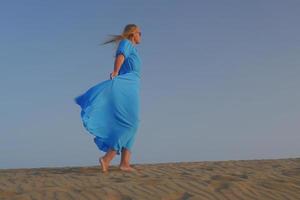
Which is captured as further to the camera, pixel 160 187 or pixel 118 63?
pixel 118 63

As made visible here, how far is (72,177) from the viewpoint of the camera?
7.78 meters

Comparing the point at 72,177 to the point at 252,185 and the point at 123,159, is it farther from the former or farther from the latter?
the point at 252,185

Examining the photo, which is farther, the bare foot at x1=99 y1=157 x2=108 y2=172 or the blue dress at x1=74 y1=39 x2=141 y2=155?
the blue dress at x1=74 y1=39 x2=141 y2=155

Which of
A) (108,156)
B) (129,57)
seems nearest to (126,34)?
(129,57)

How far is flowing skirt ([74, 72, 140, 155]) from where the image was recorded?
28.8 ft

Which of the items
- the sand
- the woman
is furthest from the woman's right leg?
the sand

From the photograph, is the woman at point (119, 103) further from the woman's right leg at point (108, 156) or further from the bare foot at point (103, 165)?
the bare foot at point (103, 165)

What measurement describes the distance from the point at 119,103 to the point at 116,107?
0.08 m

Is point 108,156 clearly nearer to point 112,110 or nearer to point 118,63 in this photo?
point 112,110

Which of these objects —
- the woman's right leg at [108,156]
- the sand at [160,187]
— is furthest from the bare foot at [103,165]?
the sand at [160,187]

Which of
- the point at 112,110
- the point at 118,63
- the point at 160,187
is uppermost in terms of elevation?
the point at 118,63

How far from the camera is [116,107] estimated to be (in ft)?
29.1

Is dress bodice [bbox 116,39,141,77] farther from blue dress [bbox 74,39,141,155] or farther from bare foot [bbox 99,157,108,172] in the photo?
bare foot [bbox 99,157,108,172]

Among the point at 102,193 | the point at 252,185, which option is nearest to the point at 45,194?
the point at 102,193
